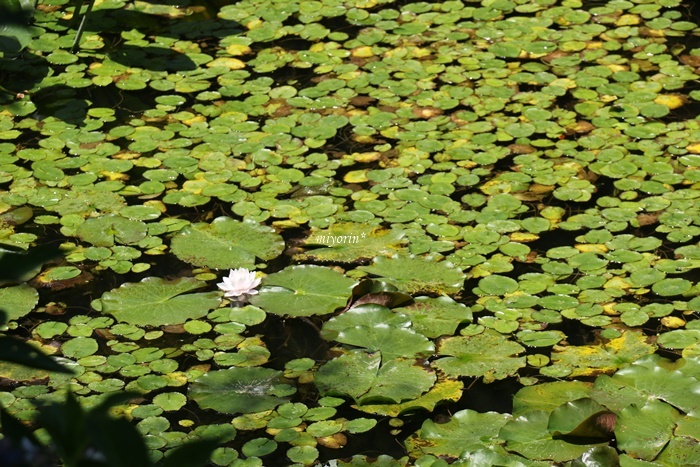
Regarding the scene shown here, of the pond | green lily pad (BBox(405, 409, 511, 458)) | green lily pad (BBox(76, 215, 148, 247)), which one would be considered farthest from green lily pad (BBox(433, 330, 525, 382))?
green lily pad (BBox(76, 215, 148, 247))

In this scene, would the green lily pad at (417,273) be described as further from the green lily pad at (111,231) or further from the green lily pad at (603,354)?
the green lily pad at (111,231)

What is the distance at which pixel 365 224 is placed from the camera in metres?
2.75

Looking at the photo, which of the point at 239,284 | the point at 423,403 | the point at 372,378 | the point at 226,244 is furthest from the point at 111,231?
the point at 423,403

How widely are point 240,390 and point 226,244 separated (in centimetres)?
60

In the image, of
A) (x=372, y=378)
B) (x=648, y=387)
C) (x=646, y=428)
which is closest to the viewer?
(x=646, y=428)

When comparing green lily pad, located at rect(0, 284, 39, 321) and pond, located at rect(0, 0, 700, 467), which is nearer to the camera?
pond, located at rect(0, 0, 700, 467)

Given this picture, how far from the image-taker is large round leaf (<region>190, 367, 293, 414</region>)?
2.14 meters

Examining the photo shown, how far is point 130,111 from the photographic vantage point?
334 centimetres

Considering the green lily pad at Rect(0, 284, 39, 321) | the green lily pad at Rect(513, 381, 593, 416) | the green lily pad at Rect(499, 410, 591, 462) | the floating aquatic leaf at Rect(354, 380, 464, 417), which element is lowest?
the floating aquatic leaf at Rect(354, 380, 464, 417)

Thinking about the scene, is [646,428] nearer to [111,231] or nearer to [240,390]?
[240,390]

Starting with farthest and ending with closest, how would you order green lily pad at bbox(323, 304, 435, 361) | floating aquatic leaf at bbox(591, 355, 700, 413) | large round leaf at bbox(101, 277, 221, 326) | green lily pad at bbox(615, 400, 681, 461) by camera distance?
1. large round leaf at bbox(101, 277, 221, 326)
2. green lily pad at bbox(323, 304, 435, 361)
3. floating aquatic leaf at bbox(591, 355, 700, 413)
4. green lily pad at bbox(615, 400, 681, 461)

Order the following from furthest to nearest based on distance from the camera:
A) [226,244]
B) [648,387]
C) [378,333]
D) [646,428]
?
[226,244], [378,333], [648,387], [646,428]

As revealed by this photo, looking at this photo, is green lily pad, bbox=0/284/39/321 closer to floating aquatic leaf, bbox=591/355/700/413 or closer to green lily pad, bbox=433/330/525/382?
Answer: green lily pad, bbox=433/330/525/382

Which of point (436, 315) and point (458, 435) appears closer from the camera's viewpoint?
point (458, 435)
